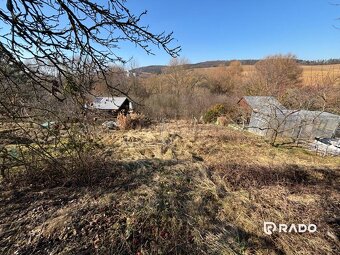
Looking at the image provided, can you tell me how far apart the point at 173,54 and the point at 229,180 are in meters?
3.30

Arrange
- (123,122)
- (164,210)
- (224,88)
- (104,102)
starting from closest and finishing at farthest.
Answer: (164,210) < (104,102) < (123,122) < (224,88)

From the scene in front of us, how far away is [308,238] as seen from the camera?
2885 millimetres

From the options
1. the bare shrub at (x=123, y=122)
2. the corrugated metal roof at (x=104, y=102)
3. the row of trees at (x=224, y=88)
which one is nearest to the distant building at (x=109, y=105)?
the corrugated metal roof at (x=104, y=102)

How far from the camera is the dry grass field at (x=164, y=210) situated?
2422 millimetres

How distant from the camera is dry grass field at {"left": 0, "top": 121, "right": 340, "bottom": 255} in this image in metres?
2.42

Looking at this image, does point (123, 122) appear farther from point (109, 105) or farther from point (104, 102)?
point (104, 102)

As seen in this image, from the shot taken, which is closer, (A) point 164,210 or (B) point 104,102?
(A) point 164,210

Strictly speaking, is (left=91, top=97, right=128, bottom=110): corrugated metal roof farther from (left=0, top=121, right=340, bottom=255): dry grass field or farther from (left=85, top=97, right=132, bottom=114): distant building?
(left=0, top=121, right=340, bottom=255): dry grass field

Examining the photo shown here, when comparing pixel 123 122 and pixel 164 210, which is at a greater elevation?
pixel 164 210

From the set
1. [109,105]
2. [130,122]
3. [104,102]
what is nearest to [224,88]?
[109,105]

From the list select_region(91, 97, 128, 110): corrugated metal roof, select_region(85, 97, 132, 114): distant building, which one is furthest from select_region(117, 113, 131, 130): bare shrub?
select_region(91, 97, 128, 110): corrugated metal roof

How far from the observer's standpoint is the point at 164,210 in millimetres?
3061

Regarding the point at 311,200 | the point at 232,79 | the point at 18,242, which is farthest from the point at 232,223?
the point at 232,79

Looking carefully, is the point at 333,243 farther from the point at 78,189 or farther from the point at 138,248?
the point at 78,189
